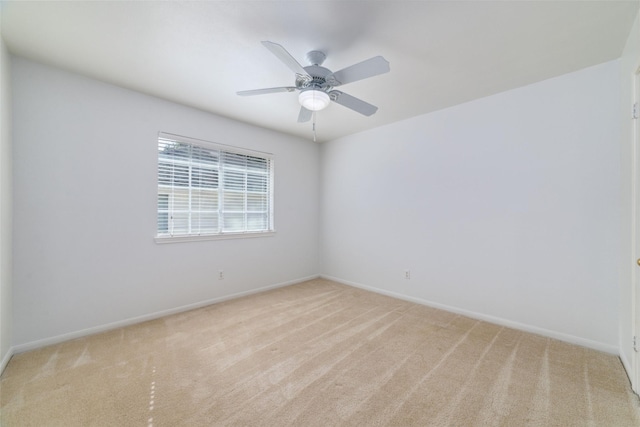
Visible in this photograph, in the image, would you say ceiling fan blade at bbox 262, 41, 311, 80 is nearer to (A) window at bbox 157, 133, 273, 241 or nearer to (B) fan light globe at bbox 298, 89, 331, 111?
(B) fan light globe at bbox 298, 89, 331, 111

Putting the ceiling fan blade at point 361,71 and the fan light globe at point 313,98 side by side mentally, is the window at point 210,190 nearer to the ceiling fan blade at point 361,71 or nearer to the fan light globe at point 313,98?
the fan light globe at point 313,98

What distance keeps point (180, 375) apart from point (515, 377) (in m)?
2.56

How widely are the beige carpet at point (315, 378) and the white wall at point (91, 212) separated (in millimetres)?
345

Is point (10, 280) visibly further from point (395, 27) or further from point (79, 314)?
point (395, 27)

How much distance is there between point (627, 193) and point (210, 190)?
167 inches

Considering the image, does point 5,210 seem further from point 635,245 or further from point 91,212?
point 635,245

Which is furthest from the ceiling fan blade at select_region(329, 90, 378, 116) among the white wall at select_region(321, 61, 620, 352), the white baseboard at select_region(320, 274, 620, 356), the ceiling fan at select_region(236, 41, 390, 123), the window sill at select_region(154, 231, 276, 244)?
the white baseboard at select_region(320, 274, 620, 356)

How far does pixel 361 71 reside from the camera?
1854 mm

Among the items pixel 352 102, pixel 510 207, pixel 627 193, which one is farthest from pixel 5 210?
pixel 627 193

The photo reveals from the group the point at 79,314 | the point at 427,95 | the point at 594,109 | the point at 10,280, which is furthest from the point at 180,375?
the point at 594,109

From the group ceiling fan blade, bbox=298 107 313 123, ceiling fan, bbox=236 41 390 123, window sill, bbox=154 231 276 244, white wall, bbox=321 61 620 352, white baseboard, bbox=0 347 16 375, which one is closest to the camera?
ceiling fan, bbox=236 41 390 123

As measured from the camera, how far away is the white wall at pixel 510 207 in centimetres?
232

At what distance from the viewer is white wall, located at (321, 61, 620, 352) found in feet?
7.60

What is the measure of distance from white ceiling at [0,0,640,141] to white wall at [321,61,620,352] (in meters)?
0.40
